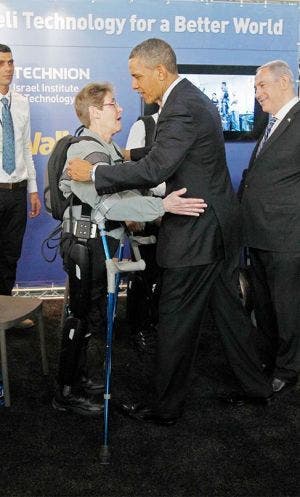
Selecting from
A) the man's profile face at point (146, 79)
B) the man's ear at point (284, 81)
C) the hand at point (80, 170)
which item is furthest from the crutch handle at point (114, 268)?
the man's ear at point (284, 81)

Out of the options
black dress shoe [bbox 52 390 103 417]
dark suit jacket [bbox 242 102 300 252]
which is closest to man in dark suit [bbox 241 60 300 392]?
dark suit jacket [bbox 242 102 300 252]

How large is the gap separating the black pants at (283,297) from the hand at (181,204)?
86cm

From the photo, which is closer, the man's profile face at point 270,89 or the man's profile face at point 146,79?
the man's profile face at point 146,79

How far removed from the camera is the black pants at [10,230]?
4293 millimetres

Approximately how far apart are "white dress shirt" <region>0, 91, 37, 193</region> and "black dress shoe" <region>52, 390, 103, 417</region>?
1804mm

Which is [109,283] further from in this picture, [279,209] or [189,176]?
[279,209]

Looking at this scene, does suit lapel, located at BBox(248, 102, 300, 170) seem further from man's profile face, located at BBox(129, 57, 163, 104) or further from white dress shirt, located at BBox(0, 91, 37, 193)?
white dress shirt, located at BBox(0, 91, 37, 193)

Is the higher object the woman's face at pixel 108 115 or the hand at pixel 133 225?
the woman's face at pixel 108 115

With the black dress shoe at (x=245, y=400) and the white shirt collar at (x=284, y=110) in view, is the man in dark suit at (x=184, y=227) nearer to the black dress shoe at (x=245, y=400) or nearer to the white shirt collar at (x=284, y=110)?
the black dress shoe at (x=245, y=400)

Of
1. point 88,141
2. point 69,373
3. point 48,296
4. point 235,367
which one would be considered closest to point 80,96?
point 88,141

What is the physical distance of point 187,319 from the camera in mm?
2834

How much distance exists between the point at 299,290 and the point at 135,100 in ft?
7.72

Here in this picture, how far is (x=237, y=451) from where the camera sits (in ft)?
8.86

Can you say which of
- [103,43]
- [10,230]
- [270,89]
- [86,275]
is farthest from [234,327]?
[103,43]
